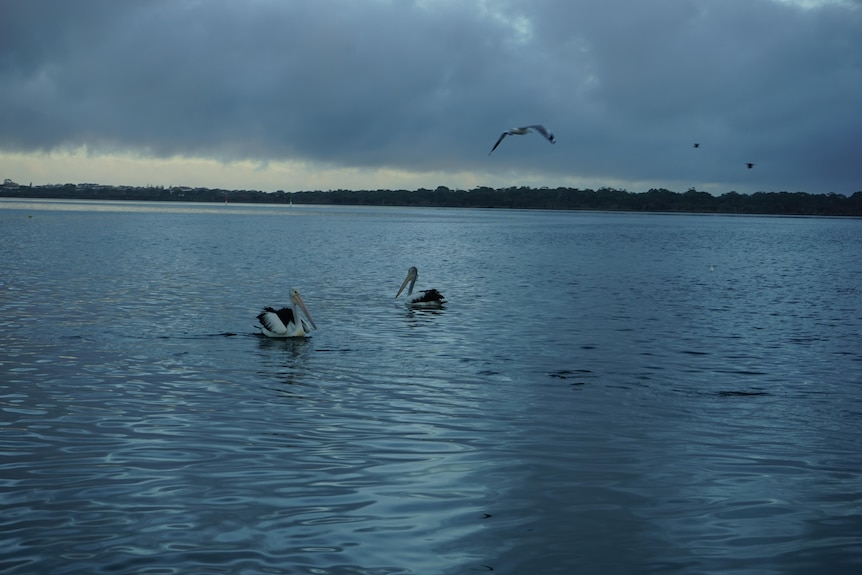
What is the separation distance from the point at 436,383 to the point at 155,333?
593 cm

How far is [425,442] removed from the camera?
860 centimetres

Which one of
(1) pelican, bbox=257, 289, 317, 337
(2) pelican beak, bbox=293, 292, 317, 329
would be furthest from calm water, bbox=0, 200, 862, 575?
(2) pelican beak, bbox=293, 292, 317, 329

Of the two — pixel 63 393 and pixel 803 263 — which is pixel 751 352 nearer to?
pixel 63 393

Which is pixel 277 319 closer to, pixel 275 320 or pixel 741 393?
pixel 275 320

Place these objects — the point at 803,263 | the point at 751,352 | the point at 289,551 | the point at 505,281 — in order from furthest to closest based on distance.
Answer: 1. the point at 803,263
2. the point at 505,281
3. the point at 751,352
4. the point at 289,551

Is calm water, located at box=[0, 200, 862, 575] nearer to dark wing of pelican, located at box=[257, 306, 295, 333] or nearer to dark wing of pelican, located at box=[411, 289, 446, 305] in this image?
dark wing of pelican, located at box=[257, 306, 295, 333]

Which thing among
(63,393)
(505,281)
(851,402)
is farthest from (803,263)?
(63,393)

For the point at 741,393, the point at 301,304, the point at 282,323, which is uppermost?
the point at 301,304

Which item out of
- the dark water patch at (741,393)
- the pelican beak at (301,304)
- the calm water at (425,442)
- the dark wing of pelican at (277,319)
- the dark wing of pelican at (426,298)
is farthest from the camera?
the dark wing of pelican at (426,298)

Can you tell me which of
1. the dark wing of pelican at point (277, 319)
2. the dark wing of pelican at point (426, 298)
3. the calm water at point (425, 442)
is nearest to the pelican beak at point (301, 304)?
the calm water at point (425, 442)

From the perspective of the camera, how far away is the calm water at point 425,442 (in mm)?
5973

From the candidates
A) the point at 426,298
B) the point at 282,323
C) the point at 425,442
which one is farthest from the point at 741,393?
the point at 426,298

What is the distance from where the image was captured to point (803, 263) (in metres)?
45.7

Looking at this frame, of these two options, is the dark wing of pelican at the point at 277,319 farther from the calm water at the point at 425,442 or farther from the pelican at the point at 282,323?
the calm water at the point at 425,442
